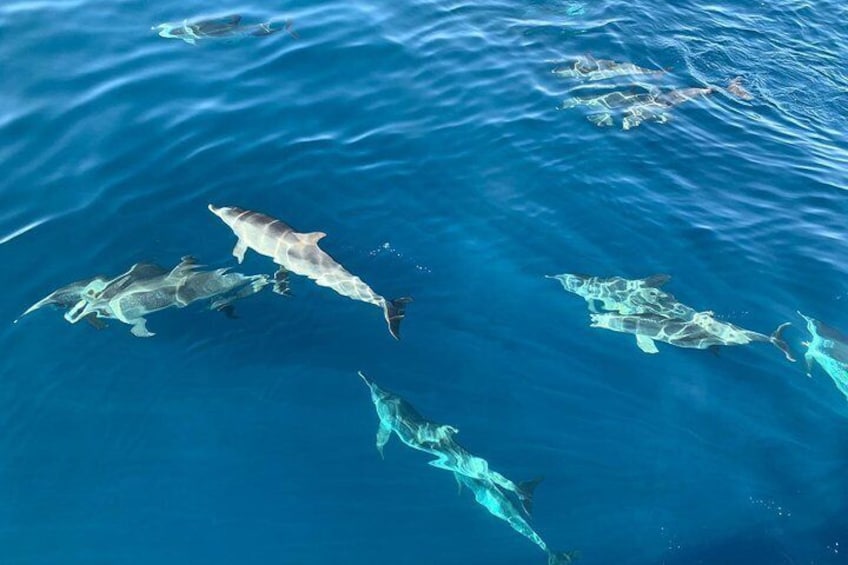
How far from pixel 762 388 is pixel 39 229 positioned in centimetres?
1306

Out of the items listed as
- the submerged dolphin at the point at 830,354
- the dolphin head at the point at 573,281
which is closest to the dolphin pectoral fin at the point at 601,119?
the dolphin head at the point at 573,281

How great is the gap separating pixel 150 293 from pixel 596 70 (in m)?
13.2

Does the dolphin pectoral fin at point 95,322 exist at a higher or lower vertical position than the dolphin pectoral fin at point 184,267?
lower

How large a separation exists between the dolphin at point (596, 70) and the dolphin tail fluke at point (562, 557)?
1272 cm

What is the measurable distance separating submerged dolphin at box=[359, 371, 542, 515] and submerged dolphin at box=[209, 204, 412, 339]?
1.20m

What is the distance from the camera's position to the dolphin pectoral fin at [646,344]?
1187 centimetres

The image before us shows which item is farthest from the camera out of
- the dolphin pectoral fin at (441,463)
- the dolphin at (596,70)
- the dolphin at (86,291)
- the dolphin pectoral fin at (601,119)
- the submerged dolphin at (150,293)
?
the dolphin at (596,70)

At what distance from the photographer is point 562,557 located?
31.7 ft

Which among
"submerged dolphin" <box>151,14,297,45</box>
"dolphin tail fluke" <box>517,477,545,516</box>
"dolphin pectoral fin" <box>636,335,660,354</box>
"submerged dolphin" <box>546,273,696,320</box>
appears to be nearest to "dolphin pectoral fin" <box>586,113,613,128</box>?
"submerged dolphin" <box>546,273,696,320</box>

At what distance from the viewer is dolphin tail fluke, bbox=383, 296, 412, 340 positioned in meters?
11.0

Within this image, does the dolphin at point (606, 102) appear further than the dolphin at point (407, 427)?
Yes

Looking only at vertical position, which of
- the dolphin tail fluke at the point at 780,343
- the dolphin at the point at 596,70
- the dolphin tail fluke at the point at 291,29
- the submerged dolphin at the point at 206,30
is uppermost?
the submerged dolphin at the point at 206,30

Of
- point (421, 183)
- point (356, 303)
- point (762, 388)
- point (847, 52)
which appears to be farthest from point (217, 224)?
point (847, 52)

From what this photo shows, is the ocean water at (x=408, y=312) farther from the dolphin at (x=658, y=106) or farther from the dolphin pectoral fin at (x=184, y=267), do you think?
the dolphin at (x=658, y=106)
